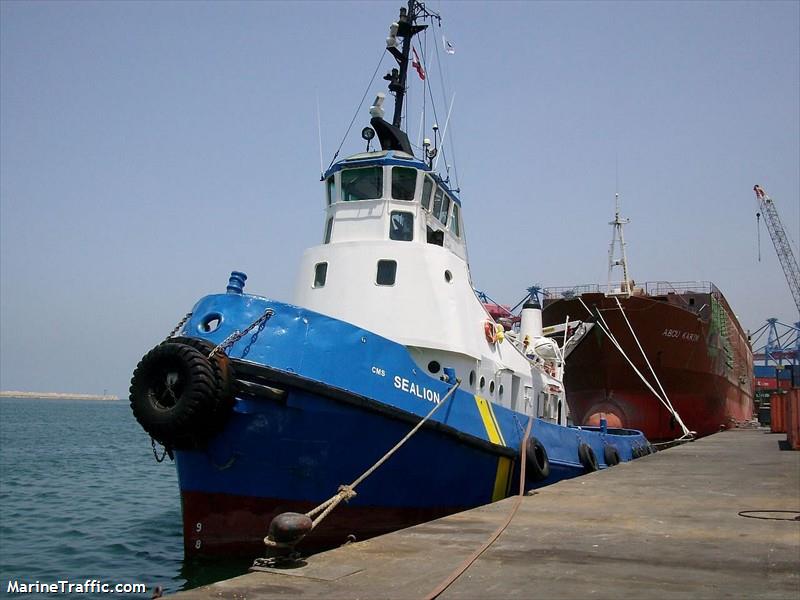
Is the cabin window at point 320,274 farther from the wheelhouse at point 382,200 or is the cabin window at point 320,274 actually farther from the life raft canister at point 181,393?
the life raft canister at point 181,393

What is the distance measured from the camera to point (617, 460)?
1495cm

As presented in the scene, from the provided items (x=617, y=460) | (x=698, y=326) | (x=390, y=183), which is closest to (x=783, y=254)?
(x=698, y=326)

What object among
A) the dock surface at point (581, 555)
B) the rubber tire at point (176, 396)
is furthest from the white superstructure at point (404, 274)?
the rubber tire at point (176, 396)

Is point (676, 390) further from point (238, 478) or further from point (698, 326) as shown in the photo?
point (238, 478)

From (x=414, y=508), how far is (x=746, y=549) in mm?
4341

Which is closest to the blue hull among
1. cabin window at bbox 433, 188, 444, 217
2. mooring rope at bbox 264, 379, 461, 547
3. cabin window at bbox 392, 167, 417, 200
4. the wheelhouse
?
mooring rope at bbox 264, 379, 461, 547

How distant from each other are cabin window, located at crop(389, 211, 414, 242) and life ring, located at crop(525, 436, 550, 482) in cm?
361

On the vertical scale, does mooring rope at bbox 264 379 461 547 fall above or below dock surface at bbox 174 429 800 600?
above

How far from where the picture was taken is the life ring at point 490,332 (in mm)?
11055

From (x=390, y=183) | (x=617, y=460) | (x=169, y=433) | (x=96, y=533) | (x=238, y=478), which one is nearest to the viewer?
(x=169, y=433)

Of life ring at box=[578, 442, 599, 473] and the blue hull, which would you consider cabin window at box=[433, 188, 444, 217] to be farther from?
life ring at box=[578, 442, 599, 473]

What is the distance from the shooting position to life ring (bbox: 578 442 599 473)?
13023 millimetres

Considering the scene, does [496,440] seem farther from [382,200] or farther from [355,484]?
[355,484]

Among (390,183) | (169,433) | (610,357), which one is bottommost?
(169,433)
